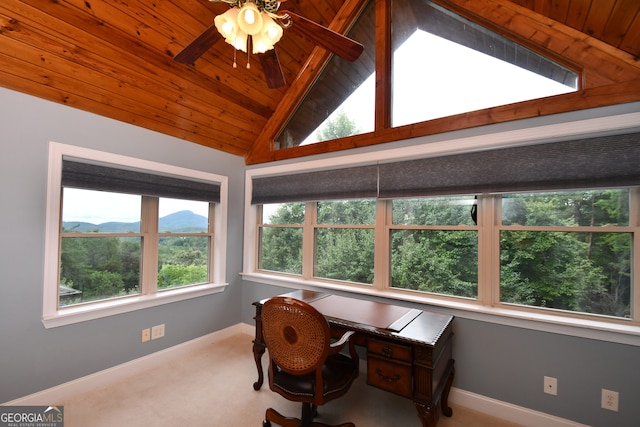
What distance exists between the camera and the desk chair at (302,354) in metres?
1.49

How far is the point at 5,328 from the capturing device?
185 centimetres

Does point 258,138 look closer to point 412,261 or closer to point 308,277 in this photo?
point 308,277

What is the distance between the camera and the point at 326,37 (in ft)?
4.84

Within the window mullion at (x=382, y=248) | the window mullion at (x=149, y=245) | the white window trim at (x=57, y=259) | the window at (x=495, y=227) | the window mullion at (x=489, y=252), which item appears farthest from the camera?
the window mullion at (x=149, y=245)

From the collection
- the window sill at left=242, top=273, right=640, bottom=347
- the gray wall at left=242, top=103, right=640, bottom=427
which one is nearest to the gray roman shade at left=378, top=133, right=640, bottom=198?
the gray wall at left=242, top=103, right=640, bottom=427

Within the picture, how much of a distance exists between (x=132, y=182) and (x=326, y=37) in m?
2.15

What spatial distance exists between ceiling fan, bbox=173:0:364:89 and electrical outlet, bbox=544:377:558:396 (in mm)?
2493

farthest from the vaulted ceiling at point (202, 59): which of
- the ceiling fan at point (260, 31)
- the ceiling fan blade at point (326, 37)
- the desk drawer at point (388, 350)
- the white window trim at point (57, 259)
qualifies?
the desk drawer at point (388, 350)

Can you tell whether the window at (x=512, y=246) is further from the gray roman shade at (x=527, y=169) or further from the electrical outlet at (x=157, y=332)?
the electrical outlet at (x=157, y=332)

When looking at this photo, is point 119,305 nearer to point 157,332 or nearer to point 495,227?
point 157,332

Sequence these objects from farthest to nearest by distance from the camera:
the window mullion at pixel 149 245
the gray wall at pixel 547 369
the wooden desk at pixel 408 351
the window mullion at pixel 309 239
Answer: the window mullion at pixel 309 239 → the window mullion at pixel 149 245 → the gray wall at pixel 547 369 → the wooden desk at pixel 408 351

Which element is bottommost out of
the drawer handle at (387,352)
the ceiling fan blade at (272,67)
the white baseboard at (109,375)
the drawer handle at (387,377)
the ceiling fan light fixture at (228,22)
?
the white baseboard at (109,375)

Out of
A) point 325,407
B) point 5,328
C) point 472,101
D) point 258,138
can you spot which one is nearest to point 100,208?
point 5,328

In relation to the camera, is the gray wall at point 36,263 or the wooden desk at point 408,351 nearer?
the wooden desk at point 408,351
